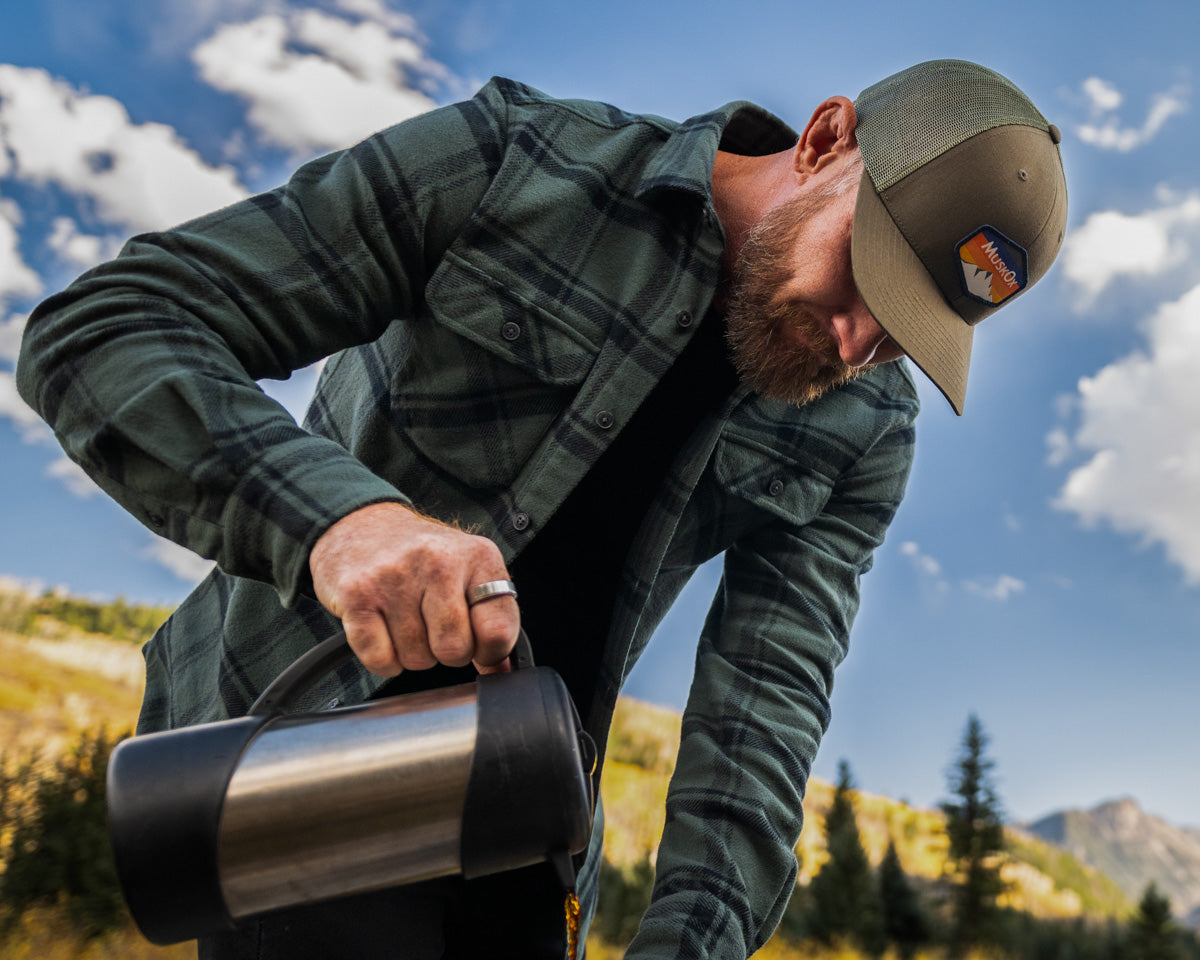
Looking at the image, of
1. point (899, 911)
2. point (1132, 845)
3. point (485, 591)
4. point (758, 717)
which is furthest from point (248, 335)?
point (1132, 845)

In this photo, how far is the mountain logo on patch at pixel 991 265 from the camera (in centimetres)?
183

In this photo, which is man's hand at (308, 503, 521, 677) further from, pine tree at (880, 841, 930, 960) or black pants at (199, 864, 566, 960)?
pine tree at (880, 841, 930, 960)

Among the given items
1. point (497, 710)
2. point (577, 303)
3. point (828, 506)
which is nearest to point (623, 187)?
point (577, 303)

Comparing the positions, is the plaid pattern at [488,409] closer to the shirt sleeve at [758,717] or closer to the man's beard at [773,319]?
the shirt sleeve at [758,717]

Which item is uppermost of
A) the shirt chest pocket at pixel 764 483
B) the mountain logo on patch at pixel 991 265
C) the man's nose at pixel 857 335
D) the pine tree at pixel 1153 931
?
the mountain logo on patch at pixel 991 265

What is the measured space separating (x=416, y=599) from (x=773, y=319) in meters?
1.11

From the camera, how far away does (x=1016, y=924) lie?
1352 inches

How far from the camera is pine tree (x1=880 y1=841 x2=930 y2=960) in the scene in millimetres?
31859

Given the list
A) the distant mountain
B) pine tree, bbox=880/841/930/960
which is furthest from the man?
the distant mountain

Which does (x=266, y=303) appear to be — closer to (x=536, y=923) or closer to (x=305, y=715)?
(x=305, y=715)

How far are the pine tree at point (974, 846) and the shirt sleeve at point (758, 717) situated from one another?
3309 centimetres

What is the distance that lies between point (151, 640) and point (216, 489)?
1.03 meters

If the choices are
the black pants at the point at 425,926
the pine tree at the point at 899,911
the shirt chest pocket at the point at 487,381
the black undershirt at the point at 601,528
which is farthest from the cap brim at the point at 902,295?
the pine tree at the point at 899,911

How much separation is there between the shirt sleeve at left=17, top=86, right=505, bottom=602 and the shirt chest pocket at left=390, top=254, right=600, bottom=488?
10 cm
